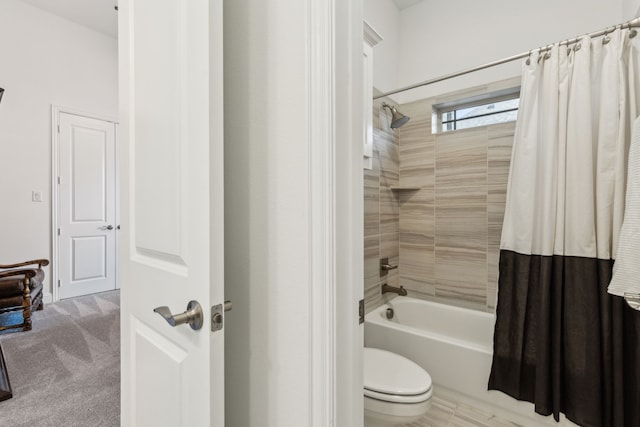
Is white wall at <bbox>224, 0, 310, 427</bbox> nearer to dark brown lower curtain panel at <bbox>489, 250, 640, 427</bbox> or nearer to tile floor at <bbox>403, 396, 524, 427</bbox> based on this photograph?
tile floor at <bbox>403, 396, 524, 427</bbox>

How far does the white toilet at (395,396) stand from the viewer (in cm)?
129

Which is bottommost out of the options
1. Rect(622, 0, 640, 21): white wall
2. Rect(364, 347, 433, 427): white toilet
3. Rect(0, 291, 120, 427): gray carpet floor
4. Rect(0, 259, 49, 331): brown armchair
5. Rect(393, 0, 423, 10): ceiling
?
Rect(0, 291, 120, 427): gray carpet floor

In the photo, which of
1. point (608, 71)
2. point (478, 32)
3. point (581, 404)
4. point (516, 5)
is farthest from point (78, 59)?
point (581, 404)

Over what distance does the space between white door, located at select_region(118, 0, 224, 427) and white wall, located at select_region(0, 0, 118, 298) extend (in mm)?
3153

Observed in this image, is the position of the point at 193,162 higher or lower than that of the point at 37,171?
lower

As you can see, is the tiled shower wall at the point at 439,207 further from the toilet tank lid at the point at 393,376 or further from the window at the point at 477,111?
the toilet tank lid at the point at 393,376

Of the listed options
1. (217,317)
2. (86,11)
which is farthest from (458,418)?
(86,11)

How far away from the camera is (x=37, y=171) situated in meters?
3.22

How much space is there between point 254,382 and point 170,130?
0.70 metres

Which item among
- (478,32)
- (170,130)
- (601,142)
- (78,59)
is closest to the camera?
(170,130)

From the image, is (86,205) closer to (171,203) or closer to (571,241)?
(171,203)

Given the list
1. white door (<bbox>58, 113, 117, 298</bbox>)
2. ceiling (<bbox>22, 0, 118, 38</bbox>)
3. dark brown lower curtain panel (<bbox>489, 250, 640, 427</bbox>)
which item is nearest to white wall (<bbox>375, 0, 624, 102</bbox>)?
dark brown lower curtain panel (<bbox>489, 250, 640, 427</bbox>)

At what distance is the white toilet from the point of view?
1.29 metres

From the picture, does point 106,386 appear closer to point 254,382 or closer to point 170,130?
point 254,382
